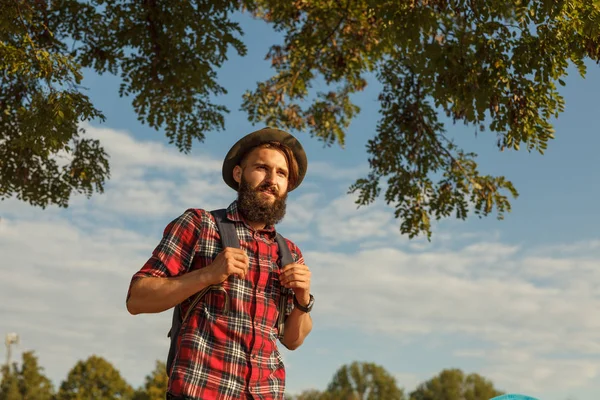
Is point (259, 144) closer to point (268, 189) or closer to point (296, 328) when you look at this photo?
point (268, 189)

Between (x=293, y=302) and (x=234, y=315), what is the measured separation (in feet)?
1.59

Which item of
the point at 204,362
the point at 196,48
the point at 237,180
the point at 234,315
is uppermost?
the point at 196,48

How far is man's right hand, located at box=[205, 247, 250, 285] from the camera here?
140 inches

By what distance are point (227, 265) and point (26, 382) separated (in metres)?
62.7

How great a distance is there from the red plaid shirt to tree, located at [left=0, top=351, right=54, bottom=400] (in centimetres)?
6047

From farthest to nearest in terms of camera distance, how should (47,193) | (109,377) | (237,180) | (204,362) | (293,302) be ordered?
(109,377)
(47,193)
(237,180)
(293,302)
(204,362)

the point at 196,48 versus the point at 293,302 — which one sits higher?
the point at 196,48

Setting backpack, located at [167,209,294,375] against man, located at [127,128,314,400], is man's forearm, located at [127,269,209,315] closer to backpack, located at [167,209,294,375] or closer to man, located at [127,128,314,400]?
man, located at [127,128,314,400]

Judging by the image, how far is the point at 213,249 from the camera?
389cm

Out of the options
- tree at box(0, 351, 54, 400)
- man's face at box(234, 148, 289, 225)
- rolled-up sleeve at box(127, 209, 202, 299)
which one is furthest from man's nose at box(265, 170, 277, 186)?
tree at box(0, 351, 54, 400)

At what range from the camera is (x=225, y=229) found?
3963mm

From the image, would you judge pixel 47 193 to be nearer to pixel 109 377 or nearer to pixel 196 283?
pixel 196 283

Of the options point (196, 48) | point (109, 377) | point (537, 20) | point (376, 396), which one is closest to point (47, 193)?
point (196, 48)

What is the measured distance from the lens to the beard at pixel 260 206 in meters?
4.12
